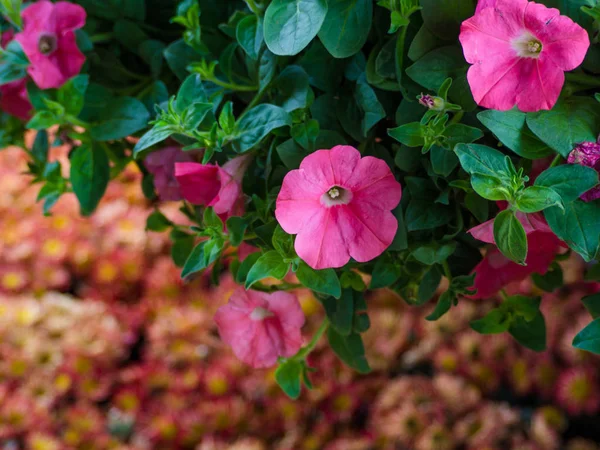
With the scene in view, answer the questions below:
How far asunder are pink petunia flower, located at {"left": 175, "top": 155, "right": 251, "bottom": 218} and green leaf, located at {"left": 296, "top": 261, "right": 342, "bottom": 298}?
0.21ft

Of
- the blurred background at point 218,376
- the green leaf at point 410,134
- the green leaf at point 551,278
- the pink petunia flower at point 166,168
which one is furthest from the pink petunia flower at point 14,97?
the blurred background at point 218,376

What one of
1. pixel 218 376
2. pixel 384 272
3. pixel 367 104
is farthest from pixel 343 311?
pixel 218 376

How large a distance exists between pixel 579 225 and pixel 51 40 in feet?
1.31

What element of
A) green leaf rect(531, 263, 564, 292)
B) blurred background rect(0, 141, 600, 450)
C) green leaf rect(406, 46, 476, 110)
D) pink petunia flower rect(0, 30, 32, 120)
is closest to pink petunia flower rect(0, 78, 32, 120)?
pink petunia flower rect(0, 30, 32, 120)

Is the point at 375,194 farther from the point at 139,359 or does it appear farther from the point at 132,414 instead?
the point at 139,359

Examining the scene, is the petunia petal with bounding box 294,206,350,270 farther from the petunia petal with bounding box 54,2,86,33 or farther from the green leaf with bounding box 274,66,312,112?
the petunia petal with bounding box 54,2,86,33

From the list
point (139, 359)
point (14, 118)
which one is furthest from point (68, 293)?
point (14, 118)

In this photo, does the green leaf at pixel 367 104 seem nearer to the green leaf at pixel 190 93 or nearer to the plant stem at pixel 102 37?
the green leaf at pixel 190 93

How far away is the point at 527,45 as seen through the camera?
34 centimetres

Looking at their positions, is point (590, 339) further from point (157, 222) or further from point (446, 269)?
point (157, 222)

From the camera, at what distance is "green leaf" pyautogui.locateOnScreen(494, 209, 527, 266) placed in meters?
0.33

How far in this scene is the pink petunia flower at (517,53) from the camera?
1.08 ft

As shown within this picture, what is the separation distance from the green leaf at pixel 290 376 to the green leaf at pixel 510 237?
0.69ft

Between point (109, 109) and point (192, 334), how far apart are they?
0.93 meters
